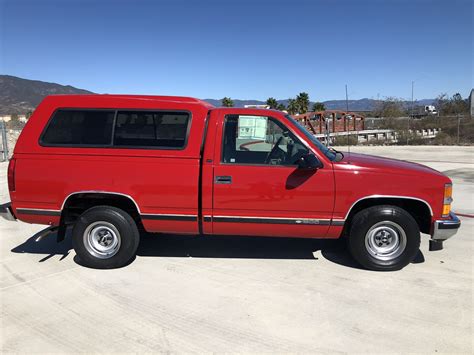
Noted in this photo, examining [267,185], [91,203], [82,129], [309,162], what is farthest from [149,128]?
[309,162]

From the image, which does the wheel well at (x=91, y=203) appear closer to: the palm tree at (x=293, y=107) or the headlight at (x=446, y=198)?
the headlight at (x=446, y=198)

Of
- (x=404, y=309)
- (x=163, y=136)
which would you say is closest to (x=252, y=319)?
(x=404, y=309)

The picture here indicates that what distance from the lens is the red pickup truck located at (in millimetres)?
4285

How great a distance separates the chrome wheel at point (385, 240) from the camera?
4397 millimetres

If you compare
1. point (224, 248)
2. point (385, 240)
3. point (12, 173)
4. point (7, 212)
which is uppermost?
point (12, 173)

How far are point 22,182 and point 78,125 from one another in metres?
0.94

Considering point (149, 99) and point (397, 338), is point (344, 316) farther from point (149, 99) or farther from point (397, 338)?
point (149, 99)

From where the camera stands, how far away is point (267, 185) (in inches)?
169

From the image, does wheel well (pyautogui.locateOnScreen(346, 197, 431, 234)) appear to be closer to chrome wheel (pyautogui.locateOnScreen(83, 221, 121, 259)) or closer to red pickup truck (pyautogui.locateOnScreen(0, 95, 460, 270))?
red pickup truck (pyautogui.locateOnScreen(0, 95, 460, 270))

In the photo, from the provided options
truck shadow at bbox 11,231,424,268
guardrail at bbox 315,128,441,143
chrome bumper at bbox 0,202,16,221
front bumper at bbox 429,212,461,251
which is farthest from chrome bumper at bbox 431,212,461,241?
guardrail at bbox 315,128,441,143

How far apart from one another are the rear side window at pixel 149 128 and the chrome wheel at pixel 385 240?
2.52 metres

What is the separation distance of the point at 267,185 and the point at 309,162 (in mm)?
532

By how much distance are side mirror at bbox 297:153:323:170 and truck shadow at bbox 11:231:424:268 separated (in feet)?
4.61

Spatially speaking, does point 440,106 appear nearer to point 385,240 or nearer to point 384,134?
point 384,134
